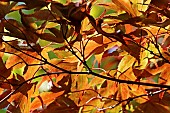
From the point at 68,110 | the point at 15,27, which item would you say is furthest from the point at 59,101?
the point at 15,27

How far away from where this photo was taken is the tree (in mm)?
380

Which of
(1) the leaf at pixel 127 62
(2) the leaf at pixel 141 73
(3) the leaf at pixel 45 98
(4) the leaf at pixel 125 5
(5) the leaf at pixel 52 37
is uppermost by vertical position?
(4) the leaf at pixel 125 5

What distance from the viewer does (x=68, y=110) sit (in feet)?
1.50

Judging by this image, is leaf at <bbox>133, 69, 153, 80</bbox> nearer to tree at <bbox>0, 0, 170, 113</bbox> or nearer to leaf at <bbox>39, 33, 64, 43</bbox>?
tree at <bbox>0, 0, 170, 113</bbox>

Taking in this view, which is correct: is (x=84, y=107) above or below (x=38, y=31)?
below

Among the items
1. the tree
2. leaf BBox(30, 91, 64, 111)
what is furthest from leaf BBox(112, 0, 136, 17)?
leaf BBox(30, 91, 64, 111)

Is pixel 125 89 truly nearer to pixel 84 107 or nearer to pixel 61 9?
pixel 84 107

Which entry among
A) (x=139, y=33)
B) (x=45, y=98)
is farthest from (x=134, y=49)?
(x=45, y=98)

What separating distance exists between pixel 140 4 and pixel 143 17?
4 centimetres

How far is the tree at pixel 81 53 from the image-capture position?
38 centimetres

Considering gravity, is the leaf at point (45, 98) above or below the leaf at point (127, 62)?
below

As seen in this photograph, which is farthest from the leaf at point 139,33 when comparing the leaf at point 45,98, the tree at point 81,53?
the leaf at point 45,98

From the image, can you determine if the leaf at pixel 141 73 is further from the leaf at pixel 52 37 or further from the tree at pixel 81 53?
the leaf at pixel 52 37

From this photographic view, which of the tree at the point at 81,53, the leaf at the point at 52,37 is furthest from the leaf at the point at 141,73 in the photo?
the leaf at the point at 52,37
